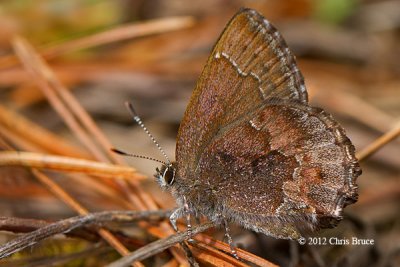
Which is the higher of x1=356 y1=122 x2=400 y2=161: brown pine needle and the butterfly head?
the butterfly head

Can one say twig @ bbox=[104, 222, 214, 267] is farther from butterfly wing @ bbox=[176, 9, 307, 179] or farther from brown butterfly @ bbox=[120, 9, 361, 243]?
butterfly wing @ bbox=[176, 9, 307, 179]

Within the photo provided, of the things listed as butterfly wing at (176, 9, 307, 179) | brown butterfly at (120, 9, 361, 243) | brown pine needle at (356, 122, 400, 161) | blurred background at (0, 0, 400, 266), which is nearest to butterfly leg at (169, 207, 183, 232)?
brown butterfly at (120, 9, 361, 243)

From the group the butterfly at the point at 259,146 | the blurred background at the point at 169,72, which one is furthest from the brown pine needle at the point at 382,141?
the butterfly at the point at 259,146

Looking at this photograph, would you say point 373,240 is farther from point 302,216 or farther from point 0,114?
point 0,114

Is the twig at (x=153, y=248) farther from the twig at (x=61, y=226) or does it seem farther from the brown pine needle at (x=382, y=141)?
the brown pine needle at (x=382, y=141)

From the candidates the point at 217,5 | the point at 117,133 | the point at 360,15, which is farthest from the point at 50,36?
the point at 360,15

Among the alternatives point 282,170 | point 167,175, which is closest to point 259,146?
point 282,170
